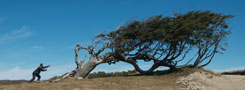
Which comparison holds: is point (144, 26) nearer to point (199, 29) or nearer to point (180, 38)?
point (180, 38)

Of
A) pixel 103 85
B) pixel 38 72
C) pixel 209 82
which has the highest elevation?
pixel 38 72

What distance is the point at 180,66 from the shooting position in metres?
23.8

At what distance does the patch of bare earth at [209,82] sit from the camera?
57.1ft

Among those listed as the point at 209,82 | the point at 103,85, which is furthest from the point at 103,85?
the point at 209,82

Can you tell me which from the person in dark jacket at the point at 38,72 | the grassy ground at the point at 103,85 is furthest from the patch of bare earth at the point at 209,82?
the person in dark jacket at the point at 38,72

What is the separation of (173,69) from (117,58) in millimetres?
5341

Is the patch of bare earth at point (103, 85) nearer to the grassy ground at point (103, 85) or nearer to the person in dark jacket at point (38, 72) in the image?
the grassy ground at point (103, 85)

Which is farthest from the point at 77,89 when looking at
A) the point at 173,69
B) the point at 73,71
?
the point at 173,69

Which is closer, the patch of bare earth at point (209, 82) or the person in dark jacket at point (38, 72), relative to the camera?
the patch of bare earth at point (209, 82)

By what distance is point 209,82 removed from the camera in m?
19.5

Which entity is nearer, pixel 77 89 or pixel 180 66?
pixel 77 89

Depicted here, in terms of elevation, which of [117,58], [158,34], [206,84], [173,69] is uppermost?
[158,34]

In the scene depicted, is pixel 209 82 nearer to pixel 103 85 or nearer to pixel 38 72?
pixel 103 85

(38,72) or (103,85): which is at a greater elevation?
(38,72)
